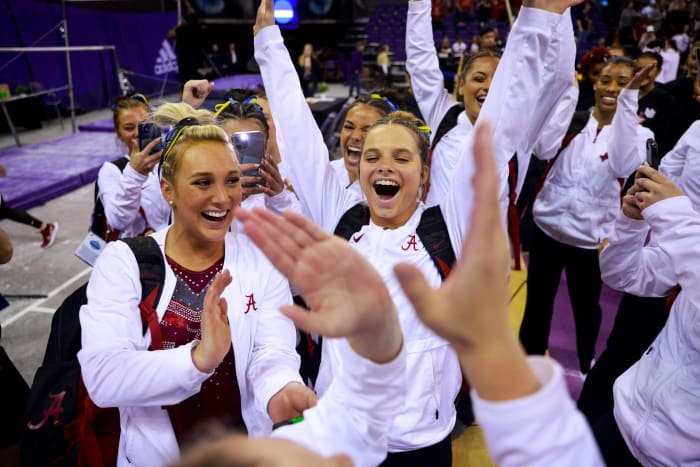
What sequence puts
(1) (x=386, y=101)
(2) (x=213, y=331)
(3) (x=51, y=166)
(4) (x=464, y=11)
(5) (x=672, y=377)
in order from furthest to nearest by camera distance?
(4) (x=464, y=11), (3) (x=51, y=166), (1) (x=386, y=101), (5) (x=672, y=377), (2) (x=213, y=331)

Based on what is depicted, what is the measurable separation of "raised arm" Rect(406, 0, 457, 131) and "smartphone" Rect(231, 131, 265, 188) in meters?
1.18

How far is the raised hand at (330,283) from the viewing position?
80cm

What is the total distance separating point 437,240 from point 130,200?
5.34ft

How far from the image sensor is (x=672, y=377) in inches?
54.0

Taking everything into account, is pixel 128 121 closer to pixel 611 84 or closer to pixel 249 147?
pixel 249 147

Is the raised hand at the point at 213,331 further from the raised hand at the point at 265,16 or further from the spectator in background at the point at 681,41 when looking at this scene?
the spectator in background at the point at 681,41

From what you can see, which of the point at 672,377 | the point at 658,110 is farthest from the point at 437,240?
the point at 658,110

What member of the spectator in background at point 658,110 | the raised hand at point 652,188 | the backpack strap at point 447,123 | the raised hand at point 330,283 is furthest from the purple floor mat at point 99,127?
the raised hand at point 330,283

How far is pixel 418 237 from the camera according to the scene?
63.8 inches

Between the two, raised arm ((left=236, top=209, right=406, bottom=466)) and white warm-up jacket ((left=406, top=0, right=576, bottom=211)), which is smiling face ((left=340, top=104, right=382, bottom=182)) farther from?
raised arm ((left=236, top=209, right=406, bottom=466))

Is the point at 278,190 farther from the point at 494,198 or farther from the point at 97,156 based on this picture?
the point at 97,156

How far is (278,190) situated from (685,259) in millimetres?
1524

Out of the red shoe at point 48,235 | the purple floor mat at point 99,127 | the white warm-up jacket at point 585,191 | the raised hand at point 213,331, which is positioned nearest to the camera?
the raised hand at point 213,331

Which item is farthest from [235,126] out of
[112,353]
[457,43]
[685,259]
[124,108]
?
[457,43]
